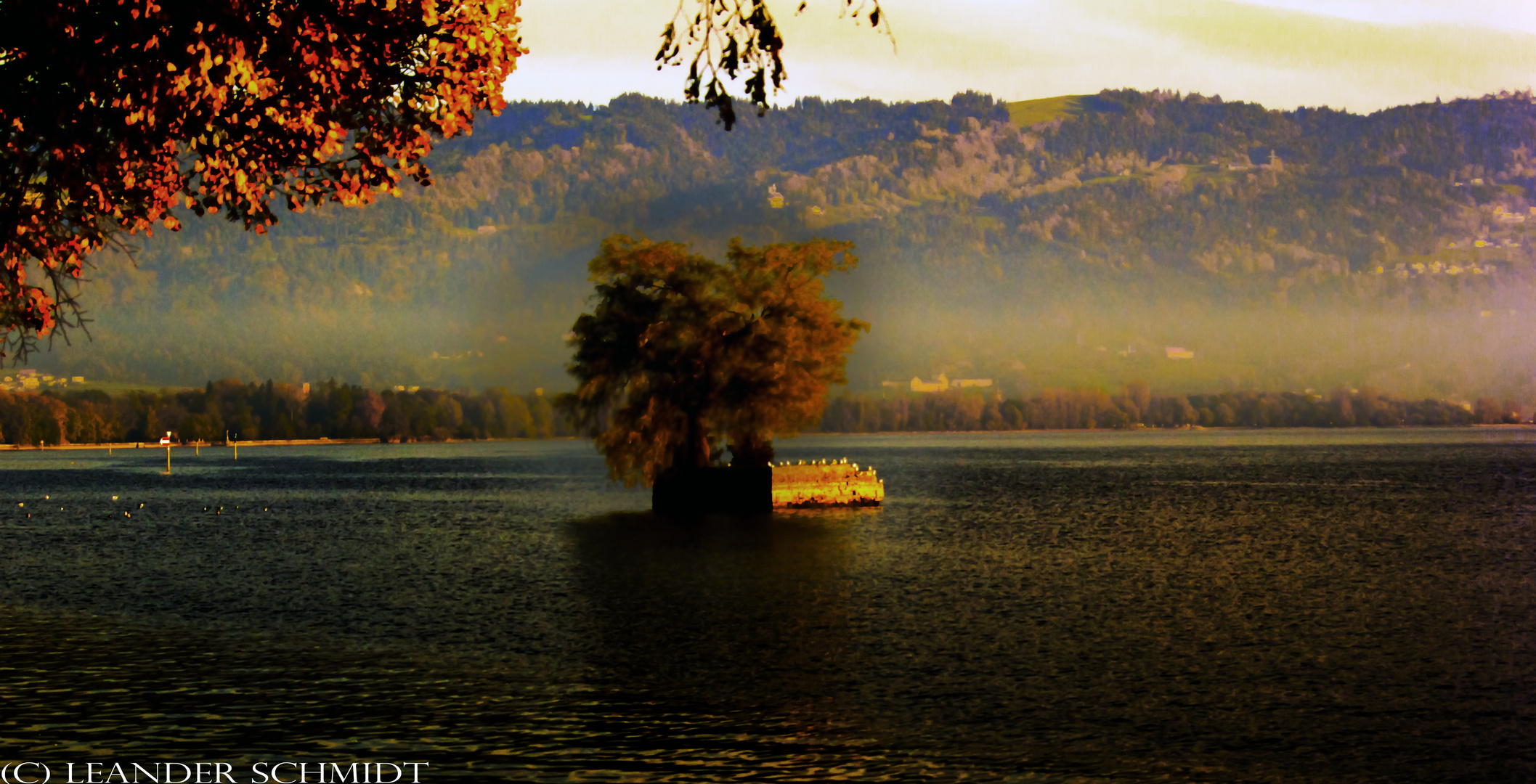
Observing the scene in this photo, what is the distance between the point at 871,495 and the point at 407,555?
168ft

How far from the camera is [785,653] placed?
37.0m

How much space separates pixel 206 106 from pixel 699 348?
78975 millimetres

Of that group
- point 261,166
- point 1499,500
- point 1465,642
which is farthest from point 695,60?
point 1499,500

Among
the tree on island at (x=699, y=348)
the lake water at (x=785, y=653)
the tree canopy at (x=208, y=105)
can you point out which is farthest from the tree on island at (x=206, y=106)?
the tree on island at (x=699, y=348)

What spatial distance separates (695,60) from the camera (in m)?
11.6

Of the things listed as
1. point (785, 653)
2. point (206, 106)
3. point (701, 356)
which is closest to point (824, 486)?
point (701, 356)

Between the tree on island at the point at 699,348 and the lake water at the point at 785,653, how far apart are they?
9.50 metres

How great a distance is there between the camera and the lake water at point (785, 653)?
79.0 feet

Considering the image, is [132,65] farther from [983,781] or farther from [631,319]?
[631,319]

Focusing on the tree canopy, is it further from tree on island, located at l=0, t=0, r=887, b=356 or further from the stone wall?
the stone wall

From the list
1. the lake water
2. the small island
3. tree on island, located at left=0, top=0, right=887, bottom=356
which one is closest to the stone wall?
the small island

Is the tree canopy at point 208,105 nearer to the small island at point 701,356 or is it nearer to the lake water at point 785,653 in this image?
the lake water at point 785,653

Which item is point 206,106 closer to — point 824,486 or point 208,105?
point 208,105

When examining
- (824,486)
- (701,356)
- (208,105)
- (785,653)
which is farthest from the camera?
(824,486)
